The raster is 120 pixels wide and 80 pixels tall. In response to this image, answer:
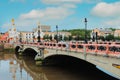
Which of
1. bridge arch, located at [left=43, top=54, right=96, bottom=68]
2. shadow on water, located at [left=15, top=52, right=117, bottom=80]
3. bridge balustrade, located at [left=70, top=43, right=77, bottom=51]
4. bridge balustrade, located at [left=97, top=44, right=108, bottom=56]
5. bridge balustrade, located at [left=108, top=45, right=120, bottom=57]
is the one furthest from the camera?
bridge arch, located at [left=43, top=54, right=96, bottom=68]

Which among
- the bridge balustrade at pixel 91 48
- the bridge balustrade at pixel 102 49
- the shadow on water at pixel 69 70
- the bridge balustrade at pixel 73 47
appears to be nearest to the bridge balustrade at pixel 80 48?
the bridge balustrade at pixel 73 47

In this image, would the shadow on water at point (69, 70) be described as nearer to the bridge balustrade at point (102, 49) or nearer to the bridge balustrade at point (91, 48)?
the bridge balustrade at point (91, 48)

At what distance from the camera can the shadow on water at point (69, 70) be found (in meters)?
30.4

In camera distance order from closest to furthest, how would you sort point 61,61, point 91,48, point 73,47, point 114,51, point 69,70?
point 114,51, point 91,48, point 73,47, point 69,70, point 61,61

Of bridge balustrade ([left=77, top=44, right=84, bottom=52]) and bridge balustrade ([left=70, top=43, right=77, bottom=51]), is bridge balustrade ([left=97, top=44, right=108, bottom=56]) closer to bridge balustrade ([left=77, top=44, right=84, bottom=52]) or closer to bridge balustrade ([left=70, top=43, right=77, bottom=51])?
bridge balustrade ([left=77, top=44, right=84, bottom=52])

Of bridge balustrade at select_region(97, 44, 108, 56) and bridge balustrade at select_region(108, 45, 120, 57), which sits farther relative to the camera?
bridge balustrade at select_region(97, 44, 108, 56)

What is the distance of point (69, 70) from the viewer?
118 ft

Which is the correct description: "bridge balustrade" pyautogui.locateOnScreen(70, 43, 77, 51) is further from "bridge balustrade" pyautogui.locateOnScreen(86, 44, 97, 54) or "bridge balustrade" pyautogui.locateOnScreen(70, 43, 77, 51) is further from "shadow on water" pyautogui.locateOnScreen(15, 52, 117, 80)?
"shadow on water" pyautogui.locateOnScreen(15, 52, 117, 80)

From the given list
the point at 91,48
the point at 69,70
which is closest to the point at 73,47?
the point at 91,48

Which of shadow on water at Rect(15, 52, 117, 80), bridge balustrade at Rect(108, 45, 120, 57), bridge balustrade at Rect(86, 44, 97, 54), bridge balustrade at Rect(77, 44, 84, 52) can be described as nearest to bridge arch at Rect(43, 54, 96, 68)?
shadow on water at Rect(15, 52, 117, 80)

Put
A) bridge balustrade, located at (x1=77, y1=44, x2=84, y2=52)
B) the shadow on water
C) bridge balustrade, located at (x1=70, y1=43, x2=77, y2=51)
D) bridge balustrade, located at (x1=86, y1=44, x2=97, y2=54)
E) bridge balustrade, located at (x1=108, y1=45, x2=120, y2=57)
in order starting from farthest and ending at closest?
the shadow on water
bridge balustrade, located at (x1=70, y1=43, x2=77, y2=51)
bridge balustrade, located at (x1=77, y1=44, x2=84, y2=52)
bridge balustrade, located at (x1=86, y1=44, x2=97, y2=54)
bridge balustrade, located at (x1=108, y1=45, x2=120, y2=57)

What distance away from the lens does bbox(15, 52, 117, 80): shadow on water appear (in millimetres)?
30409

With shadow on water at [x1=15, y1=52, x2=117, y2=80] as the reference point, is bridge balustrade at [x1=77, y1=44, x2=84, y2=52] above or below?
above

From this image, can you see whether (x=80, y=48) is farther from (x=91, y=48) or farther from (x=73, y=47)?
(x=73, y=47)
